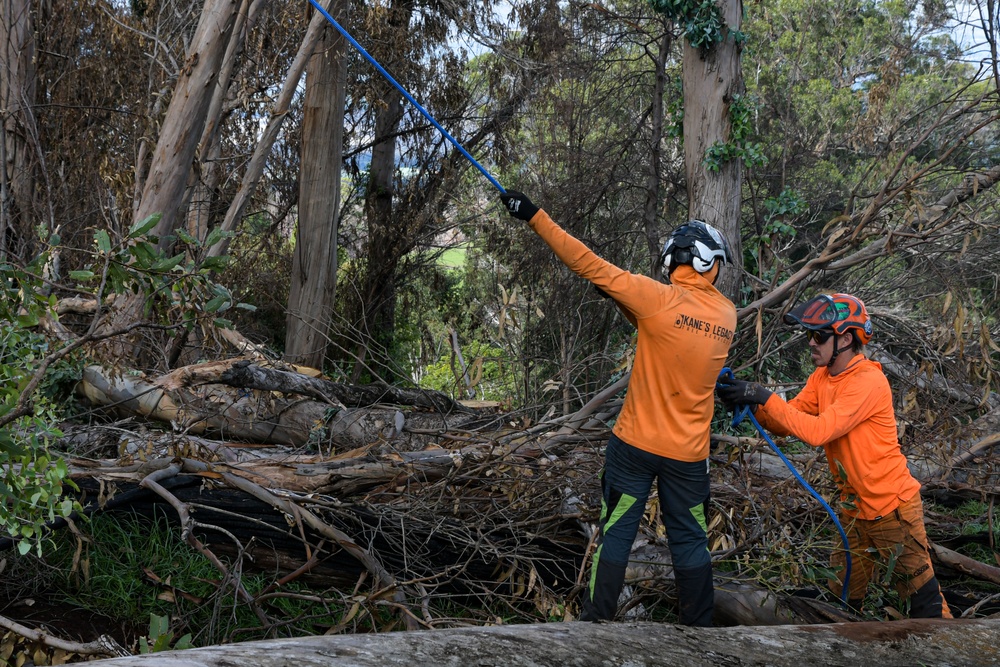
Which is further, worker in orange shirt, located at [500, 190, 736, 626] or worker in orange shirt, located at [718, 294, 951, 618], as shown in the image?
worker in orange shirt, located at [718, 294, 951, 618]

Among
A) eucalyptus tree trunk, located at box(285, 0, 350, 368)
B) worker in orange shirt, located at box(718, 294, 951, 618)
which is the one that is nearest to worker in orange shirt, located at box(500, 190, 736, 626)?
worker in orange shirt, located at box(718, 294, 951, 618)

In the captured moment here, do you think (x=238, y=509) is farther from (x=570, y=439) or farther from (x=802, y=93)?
(x=802, y=93)

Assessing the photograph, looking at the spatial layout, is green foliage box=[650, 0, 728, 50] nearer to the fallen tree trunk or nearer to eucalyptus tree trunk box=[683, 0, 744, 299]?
eucalyptus tree trunk box=[683, 0, 744, 299]

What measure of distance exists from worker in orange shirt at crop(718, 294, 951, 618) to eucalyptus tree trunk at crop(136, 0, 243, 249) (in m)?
5.66

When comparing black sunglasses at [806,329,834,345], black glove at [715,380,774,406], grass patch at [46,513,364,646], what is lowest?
grass patch at [46,513,364,646]

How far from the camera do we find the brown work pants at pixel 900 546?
14.7 feet

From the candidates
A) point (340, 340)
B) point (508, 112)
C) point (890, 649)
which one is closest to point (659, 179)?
point (508, 112)

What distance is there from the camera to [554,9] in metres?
14.2

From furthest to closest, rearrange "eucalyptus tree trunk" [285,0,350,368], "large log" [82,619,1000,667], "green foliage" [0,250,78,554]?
"eucalyptus tree trunk" [285,0,350,368] → "green foliage" [0,250,78,554] → "large log" [82,619,1000,667]

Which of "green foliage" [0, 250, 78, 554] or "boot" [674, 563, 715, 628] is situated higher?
"green foliage" [0, 250, 78, 554]

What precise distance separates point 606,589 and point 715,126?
19.9 feet

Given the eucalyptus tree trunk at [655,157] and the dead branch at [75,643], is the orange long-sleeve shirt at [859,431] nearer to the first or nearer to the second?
the dead branch at [75,643]

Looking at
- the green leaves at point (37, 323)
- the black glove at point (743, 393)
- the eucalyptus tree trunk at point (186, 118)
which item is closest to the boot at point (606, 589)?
the black glove at point (743, 393)

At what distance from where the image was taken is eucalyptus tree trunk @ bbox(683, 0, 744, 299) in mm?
8891
